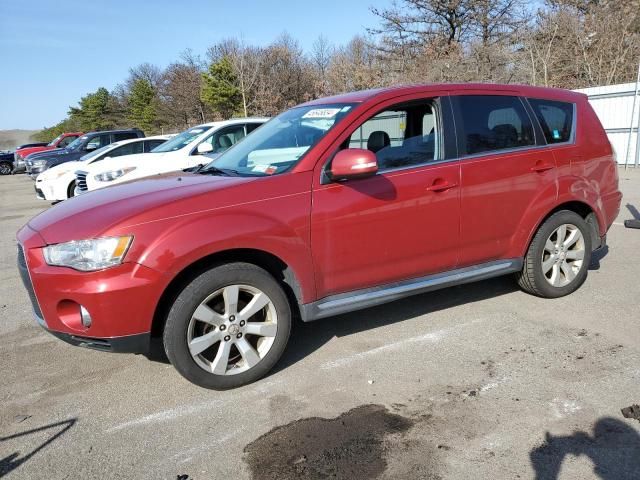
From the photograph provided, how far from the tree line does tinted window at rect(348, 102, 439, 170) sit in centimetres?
1914

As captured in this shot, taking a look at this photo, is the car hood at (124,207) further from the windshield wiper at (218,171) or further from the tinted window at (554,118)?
the tinted window at (554,118)

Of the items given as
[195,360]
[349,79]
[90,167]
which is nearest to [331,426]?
[195,360]

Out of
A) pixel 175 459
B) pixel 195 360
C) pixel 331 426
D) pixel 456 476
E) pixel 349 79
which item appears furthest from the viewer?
pixel 349 79

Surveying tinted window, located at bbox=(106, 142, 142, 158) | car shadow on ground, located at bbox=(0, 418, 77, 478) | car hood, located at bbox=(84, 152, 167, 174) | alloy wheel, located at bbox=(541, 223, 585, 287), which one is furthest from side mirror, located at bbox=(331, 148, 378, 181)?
tinted window, located at bbox=(106, 142, 142, 158)

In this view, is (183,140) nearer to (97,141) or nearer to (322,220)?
(322,220)

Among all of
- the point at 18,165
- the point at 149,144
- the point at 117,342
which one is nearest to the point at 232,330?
the point at 117,342

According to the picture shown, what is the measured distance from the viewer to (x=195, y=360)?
319 cm

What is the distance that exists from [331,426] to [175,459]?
84cm

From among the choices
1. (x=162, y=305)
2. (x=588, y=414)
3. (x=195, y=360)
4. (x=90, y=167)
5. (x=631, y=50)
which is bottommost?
(x=588, y=414)

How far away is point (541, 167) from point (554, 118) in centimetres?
56

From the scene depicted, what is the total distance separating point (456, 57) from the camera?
75.9ft

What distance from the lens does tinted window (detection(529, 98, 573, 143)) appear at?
4457mm

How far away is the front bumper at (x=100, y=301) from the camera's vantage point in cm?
293

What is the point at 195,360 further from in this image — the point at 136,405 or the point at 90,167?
the point at 90,167
